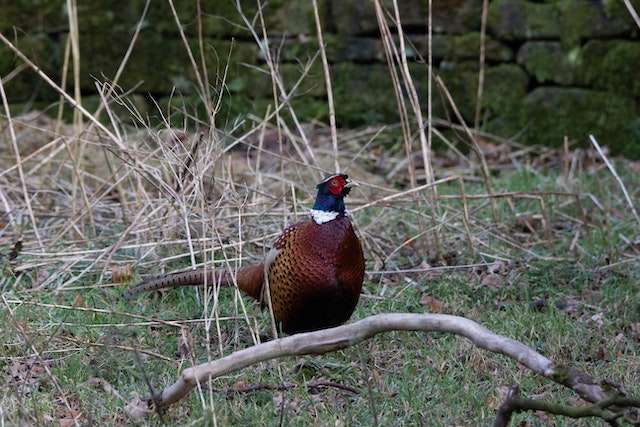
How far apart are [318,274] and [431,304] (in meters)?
0.79

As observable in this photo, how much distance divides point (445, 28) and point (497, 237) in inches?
89.1

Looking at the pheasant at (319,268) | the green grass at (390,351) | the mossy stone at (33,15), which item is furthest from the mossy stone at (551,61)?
the pheasant at (319,268)

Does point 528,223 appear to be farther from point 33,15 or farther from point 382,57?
point 33,15

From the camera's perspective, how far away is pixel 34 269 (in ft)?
14.0

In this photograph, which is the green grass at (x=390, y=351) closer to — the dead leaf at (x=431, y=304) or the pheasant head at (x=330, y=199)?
the dead leaf at (x=431, y=304)

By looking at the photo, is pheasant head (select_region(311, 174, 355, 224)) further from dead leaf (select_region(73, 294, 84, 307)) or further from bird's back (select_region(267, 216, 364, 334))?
dead leaf (select_region(73, 294, 84, 307))

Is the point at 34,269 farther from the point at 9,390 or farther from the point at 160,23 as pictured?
the point at 160,23

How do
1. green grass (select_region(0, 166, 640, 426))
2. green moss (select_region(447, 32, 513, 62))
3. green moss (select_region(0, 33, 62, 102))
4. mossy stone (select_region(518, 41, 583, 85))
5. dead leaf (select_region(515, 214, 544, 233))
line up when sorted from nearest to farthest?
Result: 1. green grass (select_region(0, 166, 640, 426))
2. dead leaf (select_region(515, 214, 544, 233))
3. mossy stone (select_region(518, 41, 583, 85))
4. green moss (select_region(447, 32, 513, 62))
5. green moss (select_region(0, 33, 62, 102))

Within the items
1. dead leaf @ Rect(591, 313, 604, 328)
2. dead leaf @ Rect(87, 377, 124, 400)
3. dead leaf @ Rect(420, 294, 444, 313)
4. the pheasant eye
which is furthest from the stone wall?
dead leaf @ Rect(87, 377, 124, 400)

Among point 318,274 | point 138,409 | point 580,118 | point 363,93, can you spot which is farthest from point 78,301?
point 580,118

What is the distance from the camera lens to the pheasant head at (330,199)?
11.6 ft

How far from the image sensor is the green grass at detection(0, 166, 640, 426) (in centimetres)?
299

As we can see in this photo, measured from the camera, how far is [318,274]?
3451 mm

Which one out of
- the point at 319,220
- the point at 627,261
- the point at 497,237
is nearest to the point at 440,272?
the point at 497,237
